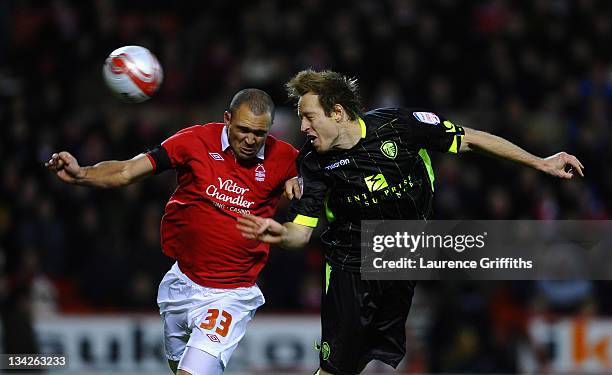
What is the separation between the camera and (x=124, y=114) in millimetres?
14219

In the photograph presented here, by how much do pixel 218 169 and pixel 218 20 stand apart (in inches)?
362

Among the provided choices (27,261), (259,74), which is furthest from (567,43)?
(27,261)

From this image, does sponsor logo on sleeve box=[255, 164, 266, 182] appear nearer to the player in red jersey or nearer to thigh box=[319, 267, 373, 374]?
the player in red jersey

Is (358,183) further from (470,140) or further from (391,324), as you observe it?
(391,324)

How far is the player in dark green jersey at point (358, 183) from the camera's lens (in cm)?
644

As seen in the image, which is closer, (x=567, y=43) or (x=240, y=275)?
(x=240, y=275)

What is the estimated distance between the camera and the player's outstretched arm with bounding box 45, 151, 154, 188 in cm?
604

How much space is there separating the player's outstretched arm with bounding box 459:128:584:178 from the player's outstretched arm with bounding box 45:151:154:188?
6.95 ft

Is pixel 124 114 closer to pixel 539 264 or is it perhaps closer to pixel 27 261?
pixel 27 261

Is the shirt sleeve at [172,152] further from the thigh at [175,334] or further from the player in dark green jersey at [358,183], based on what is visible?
the thigh at [175,334]

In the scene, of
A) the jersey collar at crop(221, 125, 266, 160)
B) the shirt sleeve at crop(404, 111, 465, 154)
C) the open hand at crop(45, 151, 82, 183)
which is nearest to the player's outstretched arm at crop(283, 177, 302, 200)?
the jersey collar at crop(221, 125, 266, 160)

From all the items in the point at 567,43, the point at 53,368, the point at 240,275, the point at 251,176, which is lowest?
the point at 53,368

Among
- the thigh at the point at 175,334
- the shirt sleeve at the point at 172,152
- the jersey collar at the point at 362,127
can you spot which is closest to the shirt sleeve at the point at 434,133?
the jersey collar at the point at 362,127

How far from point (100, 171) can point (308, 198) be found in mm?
1337
